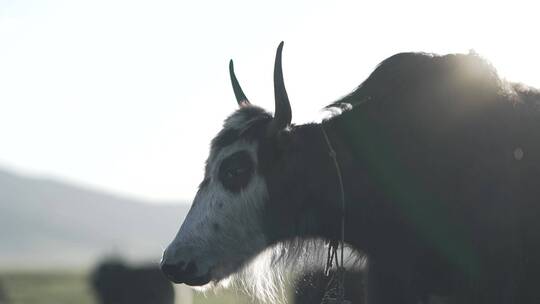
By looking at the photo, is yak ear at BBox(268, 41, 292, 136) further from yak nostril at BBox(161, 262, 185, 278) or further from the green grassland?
the green grassland

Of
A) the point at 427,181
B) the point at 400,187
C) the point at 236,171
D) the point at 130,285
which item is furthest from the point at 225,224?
the point at 130,285

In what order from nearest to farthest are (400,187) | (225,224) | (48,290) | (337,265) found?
Answer: (400,187) → (225,224) → (337,265) → (48,290)

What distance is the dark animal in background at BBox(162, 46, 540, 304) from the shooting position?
5.34 metres

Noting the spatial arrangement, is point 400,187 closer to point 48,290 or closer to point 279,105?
point 279,105

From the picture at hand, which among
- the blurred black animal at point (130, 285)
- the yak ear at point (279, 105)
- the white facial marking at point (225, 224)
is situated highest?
the blurred black animal at point (130, 285)

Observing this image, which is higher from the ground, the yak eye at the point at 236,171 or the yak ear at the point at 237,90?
the yak ear at the point at 237,90

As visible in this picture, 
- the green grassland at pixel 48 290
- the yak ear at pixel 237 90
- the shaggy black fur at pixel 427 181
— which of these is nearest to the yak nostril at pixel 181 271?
the shaggy black fur at pixel 427 181

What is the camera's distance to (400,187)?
18.7 ft

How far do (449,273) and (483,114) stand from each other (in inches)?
36.3

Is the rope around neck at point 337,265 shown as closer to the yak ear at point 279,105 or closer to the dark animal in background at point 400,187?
the dark animal in background at point 400,187

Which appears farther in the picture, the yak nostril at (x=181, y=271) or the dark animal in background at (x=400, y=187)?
the yak nostril at (x=181, y=271)

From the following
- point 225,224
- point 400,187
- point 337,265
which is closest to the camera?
point 400,187

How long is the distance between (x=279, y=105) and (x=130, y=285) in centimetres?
→ 2308

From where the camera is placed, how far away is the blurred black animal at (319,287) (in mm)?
6359
